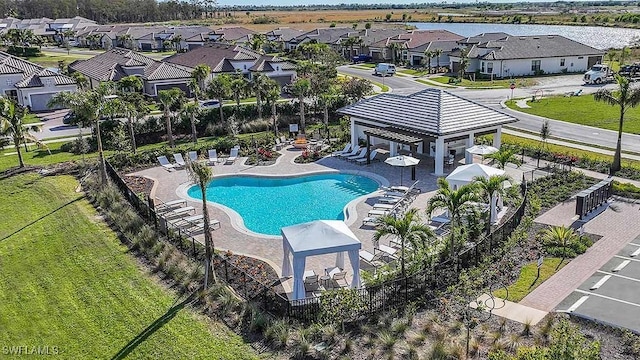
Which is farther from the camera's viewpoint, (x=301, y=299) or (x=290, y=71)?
(x=290, y=71)

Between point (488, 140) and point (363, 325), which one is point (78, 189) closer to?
point (363, 325)

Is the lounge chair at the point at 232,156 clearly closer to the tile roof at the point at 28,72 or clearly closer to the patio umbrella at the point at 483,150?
the patio umbrella at the point at 483,150

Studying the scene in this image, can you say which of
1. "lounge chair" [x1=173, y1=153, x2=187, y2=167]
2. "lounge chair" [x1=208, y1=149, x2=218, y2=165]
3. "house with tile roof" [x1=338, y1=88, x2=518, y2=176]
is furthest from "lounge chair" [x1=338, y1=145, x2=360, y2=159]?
"lounge chair" [x1=173, y1=153, x2=187, y2=167]

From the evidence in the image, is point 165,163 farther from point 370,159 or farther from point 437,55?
point 437,55

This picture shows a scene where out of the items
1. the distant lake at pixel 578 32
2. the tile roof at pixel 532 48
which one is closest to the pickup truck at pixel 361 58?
the tile roof at pixel 532 48

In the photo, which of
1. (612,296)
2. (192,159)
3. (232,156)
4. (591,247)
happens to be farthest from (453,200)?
(192,159)

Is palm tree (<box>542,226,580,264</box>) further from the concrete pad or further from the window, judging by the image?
the window

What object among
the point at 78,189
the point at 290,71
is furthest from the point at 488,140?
the point at 290,71
